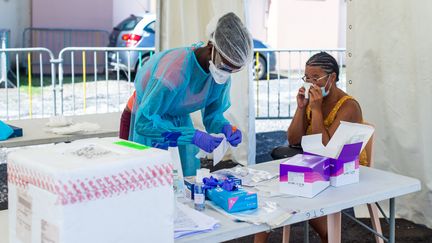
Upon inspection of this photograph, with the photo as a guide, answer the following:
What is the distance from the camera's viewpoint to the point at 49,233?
1.33m

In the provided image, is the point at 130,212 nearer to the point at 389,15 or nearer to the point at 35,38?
the point at 389,15

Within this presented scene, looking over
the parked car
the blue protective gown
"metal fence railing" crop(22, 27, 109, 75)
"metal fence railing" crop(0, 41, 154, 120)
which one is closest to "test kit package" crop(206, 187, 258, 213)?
the blue protective gown

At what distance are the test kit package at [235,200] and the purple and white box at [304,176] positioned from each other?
22 centimetres

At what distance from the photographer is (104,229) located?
53.1 inches

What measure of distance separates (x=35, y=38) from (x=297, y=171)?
10393 millimetres

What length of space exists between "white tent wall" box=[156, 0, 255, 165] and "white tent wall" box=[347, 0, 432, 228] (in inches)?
50.5

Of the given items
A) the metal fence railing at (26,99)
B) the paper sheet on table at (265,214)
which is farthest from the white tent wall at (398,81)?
the metal fence railing at (26,99)

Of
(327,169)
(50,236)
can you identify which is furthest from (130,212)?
(327,169)

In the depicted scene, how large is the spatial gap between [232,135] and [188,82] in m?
0.29

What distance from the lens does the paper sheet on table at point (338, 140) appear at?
2191mm

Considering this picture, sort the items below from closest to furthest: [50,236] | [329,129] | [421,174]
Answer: [50,236], [329,129], [421,174]

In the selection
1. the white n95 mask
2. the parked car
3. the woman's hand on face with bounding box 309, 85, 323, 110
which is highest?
the parked car

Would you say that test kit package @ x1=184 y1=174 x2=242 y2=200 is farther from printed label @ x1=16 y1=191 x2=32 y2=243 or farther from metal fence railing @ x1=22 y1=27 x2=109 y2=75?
metal fence railing @ x1=22 y1=27 x2=109 y2=75

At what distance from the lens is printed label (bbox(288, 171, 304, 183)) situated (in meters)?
2.09
